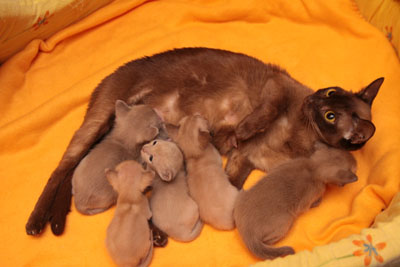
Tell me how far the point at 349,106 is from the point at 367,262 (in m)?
0.73

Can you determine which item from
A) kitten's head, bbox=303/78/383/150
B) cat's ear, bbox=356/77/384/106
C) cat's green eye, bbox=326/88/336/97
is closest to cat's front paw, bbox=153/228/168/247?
kitten's head, bbox=303/78/383/150

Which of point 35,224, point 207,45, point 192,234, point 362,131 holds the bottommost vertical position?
point 192,234

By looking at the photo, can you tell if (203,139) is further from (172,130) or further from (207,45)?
(207,45)

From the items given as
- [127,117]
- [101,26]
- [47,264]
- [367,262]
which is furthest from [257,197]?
[101,26]

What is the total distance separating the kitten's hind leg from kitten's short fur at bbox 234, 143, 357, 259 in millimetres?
248

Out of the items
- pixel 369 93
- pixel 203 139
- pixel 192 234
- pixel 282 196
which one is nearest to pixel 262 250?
pixel 282 196

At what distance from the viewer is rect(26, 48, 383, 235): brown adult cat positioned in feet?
6.29

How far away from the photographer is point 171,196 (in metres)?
1.81

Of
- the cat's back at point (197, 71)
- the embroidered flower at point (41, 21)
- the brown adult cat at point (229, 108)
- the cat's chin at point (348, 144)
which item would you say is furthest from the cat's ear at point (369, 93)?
the embroidered flower at point (41, 21)

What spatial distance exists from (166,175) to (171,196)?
11cm

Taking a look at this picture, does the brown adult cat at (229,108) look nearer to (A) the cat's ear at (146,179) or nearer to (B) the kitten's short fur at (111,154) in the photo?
(B) the kitten's short fur at (111,154)

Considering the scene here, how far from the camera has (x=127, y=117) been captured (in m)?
2.03

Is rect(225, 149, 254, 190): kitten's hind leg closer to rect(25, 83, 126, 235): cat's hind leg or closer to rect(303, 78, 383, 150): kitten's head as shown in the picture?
rect(303, 78, 383, 150): kitten's head

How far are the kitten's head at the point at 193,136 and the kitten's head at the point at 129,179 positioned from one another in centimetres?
24
